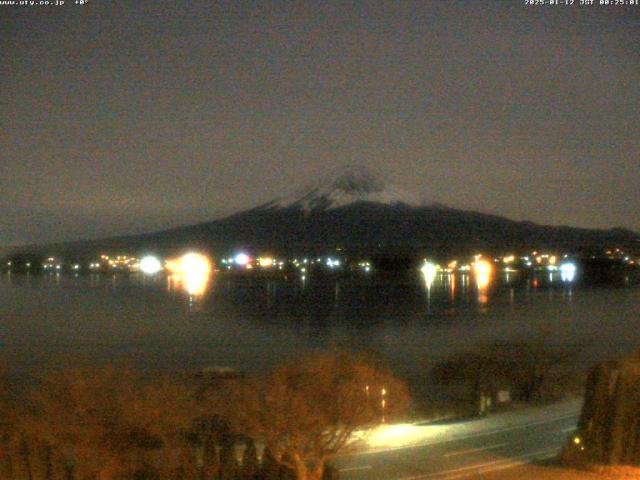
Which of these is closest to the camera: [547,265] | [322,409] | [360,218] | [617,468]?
[322,409]

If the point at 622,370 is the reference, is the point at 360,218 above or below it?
above

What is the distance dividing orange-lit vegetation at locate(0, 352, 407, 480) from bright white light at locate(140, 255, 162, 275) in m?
71.0

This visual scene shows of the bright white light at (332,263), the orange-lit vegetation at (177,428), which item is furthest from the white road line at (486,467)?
the bright white light at (332,263)

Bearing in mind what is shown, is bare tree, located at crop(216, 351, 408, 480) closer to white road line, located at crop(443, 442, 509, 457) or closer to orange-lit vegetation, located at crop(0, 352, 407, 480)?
orange-lit vegetation, located at crop(0, 352, 407, 480)

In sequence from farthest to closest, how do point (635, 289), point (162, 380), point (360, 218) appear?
point (360, 218) < point (635, 289) < point (162, 380)

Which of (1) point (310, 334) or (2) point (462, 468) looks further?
(1) point (310, 334)

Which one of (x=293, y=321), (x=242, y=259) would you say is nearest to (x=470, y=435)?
(x=293, y=321)

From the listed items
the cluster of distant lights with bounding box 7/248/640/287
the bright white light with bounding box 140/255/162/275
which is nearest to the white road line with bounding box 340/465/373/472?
the cluster of distant lights with bounding box 7/248/640/287

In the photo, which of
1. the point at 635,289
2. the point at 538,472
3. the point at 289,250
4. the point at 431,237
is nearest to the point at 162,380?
the point at 538,472

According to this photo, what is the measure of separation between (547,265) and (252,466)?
65881mm

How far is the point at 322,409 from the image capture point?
8.07 meters

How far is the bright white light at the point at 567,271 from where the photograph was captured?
209 ft

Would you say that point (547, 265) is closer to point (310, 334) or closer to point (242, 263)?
point (242, 263)

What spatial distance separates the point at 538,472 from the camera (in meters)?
9.00
